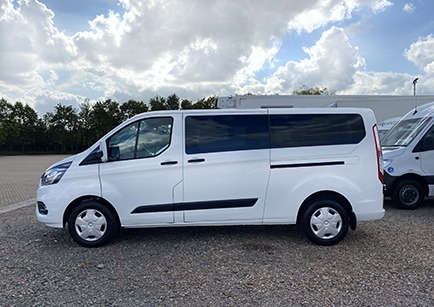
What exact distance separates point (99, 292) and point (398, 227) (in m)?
4.93

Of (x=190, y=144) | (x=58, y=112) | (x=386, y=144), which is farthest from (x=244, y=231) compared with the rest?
(x=58, y=112)

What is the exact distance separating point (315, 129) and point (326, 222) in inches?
53.6

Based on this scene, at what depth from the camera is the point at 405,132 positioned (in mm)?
7469

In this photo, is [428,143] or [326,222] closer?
[326,222]

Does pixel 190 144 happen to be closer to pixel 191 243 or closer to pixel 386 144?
A: pixel 191 243

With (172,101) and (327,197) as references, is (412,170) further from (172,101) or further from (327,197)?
(172,101)

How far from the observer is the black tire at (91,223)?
458 centimetres

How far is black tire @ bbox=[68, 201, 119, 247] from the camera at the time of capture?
4582mm

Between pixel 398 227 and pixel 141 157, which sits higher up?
pixel 141 157

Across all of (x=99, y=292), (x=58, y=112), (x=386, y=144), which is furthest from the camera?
(x=58, y=112)

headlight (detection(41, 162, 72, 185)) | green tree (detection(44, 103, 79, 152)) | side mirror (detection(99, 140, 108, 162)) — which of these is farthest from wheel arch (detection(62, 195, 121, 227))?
green tree (detection(44, 103, 79, 152))

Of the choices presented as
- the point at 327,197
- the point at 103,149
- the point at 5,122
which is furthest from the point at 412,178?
the point at 5,122

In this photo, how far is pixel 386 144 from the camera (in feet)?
25.5

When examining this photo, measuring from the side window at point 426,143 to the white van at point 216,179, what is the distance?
3.05 meters
